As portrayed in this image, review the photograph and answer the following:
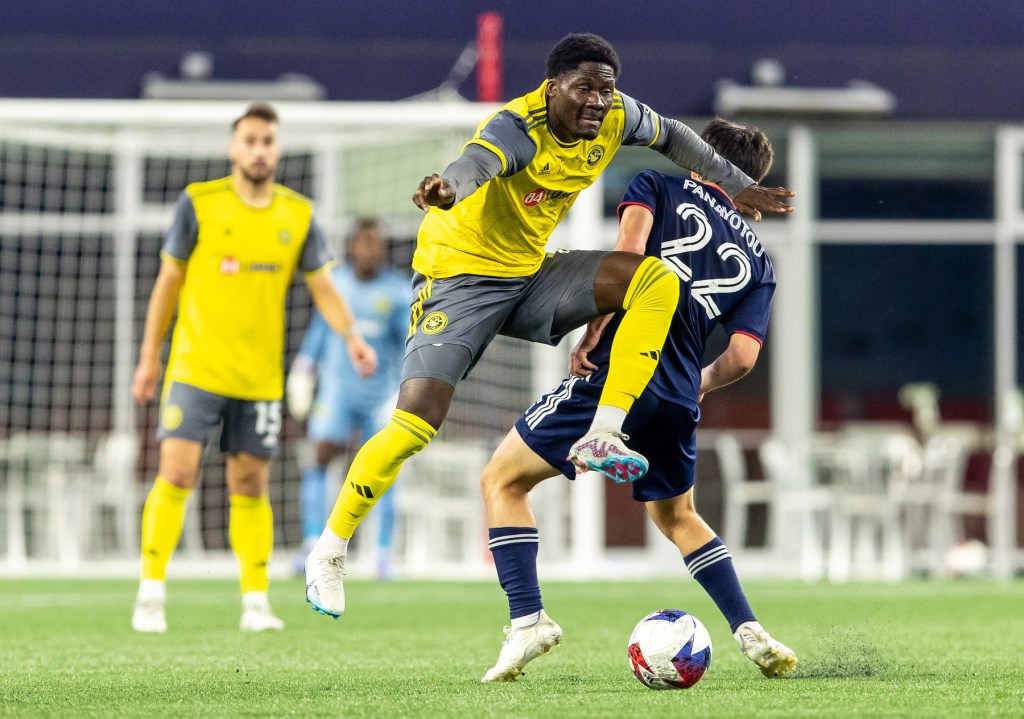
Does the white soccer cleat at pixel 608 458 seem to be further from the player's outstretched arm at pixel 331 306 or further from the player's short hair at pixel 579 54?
the player's outstretched arm at pixel 331 306

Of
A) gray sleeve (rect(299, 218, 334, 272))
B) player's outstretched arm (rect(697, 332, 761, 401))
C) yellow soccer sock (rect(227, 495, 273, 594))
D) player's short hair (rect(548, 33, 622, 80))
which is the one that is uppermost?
player's short hair (rect(548, 33, 622, 80))

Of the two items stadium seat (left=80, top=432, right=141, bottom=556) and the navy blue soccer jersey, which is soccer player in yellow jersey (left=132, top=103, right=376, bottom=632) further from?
stadium seat (left=80, top=432, right=141, bottom=556)

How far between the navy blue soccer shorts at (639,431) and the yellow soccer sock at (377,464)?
32 cm

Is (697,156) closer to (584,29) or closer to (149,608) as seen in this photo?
(149,608)

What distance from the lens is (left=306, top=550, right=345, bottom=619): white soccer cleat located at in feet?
14.7

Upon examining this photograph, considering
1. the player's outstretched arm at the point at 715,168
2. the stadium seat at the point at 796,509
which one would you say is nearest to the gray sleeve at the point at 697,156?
the player's outstretched arm at the point at 715,168

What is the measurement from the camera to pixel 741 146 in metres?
5.28

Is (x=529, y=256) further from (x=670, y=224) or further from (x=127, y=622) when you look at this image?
(x=127, y=622)

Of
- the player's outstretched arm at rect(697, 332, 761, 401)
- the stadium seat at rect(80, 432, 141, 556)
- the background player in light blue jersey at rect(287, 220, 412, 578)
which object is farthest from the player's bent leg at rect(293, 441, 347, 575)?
the player's outstretched arm at rect(697, 332, 761, 401)

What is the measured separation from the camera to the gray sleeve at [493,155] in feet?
13.7

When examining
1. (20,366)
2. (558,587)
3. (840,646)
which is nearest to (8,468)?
(20,366)

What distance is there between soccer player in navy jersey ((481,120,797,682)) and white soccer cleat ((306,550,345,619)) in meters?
0.47

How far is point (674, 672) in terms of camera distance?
4.38 metres

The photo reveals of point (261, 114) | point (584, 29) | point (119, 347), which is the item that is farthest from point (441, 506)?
point (261, 114)
